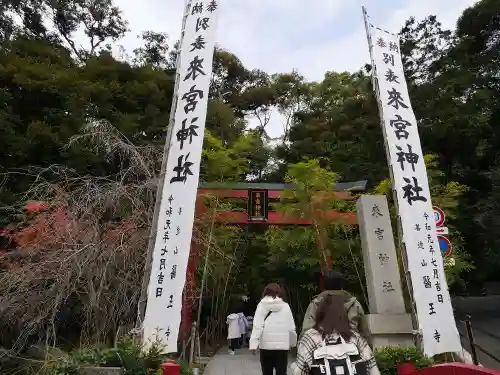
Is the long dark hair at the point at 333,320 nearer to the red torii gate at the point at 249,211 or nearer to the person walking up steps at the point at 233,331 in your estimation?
the red torii gate at the point at 249,211

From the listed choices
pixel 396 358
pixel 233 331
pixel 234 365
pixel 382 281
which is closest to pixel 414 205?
pixel 382 281

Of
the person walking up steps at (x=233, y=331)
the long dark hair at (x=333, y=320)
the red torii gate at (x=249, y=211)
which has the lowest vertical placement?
the long dark hair at (x=333, y=320)

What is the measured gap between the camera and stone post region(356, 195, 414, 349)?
661 cm

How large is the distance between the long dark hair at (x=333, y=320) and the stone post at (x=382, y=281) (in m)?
4.08

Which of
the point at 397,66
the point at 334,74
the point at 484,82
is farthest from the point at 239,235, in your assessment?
the point at 334,74

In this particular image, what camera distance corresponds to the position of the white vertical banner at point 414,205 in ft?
20.1

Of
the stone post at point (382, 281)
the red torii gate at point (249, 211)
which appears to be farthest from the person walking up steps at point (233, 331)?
the stone post at point (382, 281)

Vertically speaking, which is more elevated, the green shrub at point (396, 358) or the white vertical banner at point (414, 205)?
the white vertical banner at point (414, 205)

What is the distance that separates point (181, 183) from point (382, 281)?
10.9 ft

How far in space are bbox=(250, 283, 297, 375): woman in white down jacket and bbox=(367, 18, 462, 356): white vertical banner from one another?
6.94 ft

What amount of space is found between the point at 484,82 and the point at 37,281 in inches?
585

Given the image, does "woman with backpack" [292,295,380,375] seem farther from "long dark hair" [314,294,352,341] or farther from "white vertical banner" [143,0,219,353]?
"white vertical banner" [143,0,219,353]

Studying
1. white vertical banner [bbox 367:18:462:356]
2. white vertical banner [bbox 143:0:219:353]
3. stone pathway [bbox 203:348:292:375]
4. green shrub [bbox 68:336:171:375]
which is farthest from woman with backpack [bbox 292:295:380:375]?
stone pathway [bbox 203:348:292:375]

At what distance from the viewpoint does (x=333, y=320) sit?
2.67 meters
